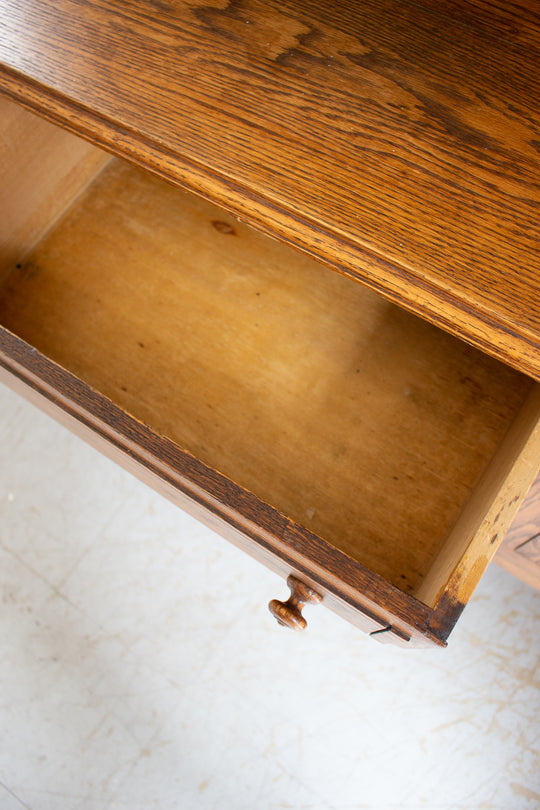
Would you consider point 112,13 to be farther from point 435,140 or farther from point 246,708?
point 246,708

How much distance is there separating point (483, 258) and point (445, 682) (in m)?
0.83

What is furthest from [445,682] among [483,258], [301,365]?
[483,258]

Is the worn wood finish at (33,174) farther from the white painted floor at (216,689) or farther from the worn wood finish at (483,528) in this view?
the worn wood finish at (483,528)

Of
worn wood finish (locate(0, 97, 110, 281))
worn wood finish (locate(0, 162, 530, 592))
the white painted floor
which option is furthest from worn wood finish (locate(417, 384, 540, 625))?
worn wood finish (locate(0, 97, 110, 281))

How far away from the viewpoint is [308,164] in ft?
1.96

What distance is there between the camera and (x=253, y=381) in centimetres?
88

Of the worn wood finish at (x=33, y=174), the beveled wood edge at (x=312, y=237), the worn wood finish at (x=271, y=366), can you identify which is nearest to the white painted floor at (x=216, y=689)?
the worn wood finish at (x=271, y=366)

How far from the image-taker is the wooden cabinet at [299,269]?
56 cm

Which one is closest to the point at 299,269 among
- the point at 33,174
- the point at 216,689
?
the point at 33,174

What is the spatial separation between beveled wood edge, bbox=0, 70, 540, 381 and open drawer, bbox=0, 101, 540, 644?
0.14m

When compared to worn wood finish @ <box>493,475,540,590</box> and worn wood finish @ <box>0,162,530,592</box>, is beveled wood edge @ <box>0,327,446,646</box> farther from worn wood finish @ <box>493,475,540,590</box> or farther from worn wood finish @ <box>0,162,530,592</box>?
worn wood finish @ <box>493,475,540,590</box>

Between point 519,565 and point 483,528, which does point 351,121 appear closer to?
point 483,528

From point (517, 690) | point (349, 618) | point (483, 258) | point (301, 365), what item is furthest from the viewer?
point (517, 690)

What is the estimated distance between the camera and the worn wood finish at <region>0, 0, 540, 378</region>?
55 cm
